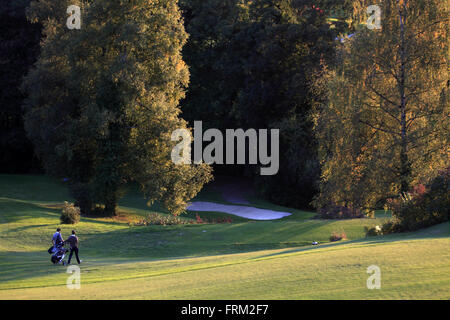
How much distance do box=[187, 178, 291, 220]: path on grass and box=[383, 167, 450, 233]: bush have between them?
19.8 meters

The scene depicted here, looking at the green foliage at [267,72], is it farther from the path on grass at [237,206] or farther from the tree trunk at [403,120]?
the tree trunk at [403,120]

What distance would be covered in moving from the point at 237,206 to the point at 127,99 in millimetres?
A: 15662

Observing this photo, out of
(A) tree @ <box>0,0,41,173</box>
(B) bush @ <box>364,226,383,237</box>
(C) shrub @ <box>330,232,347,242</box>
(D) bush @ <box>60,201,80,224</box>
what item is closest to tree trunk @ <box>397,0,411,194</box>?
(B) bush @ <box>364,226,383,237</box>

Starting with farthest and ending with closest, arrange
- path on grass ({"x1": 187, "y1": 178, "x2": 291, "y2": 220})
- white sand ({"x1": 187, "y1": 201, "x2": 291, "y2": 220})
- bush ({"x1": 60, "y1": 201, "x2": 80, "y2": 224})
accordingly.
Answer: path on grass ({"x1": 187, "y1": 178, "x2": 291, "y2": 220}) → white sand ({"x1": 187, "y1": 201, "x2": 291, "y2": 220}) → bush ({"x1": 60, "y1": 201, "x2": 80, "y2": 224})

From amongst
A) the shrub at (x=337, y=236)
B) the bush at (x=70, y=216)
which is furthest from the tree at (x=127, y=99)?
the shrub at (x=337, y=236)

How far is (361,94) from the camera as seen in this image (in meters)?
24.6

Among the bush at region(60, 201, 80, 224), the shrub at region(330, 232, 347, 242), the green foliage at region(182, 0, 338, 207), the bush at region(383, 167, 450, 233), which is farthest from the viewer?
the green foliage at region(182, 0, 338, 207)

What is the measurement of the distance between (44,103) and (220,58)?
1774cm

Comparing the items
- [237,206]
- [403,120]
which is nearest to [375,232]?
[403,120]

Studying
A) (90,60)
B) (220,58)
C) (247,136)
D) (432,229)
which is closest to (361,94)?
(432,229)

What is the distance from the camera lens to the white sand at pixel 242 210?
39.7 meters

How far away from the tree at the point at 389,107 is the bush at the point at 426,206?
11.3 ft

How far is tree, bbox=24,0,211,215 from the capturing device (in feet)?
104

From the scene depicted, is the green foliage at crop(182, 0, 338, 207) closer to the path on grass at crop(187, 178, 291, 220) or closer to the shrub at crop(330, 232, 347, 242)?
the path on grass at crop(187, 178, 291, 220)
